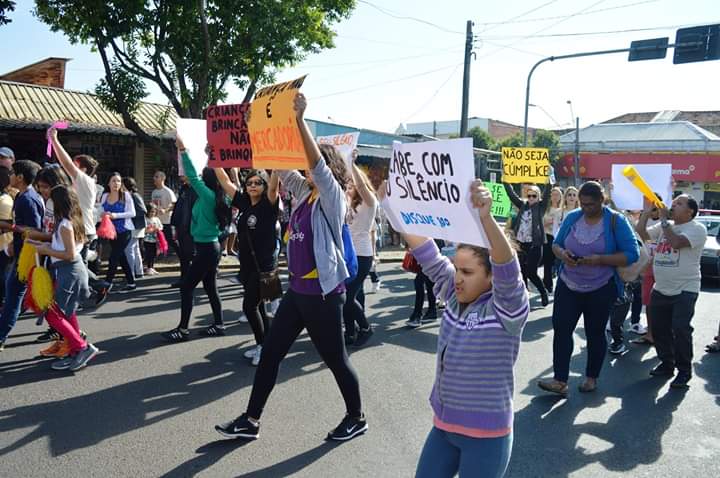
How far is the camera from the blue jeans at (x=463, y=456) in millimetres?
2383

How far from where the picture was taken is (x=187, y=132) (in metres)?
5.51

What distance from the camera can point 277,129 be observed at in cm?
393

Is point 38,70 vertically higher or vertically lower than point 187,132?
higher

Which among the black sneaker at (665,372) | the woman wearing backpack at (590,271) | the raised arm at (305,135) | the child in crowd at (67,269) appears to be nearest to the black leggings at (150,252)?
the child in crowd at (67,269)

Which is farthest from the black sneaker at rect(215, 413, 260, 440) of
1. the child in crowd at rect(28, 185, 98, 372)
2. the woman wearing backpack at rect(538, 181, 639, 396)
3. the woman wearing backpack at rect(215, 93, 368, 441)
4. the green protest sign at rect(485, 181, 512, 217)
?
the green protest sign at rect(485, 181, 512, 217)

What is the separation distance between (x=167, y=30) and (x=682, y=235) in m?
10.1

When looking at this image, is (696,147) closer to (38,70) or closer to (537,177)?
(537,177)

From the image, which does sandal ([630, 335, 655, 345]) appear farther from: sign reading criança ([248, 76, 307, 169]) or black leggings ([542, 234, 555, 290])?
sign reading criança ([248, 76, 307, 169])

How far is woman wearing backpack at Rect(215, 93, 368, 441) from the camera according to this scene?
3.97m

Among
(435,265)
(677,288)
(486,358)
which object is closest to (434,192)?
(435,265)

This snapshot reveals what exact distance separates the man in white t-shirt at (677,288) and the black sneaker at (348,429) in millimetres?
3175

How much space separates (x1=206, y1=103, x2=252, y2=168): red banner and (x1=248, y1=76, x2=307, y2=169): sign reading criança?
1.96ft

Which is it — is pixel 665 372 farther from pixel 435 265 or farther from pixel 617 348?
pixel 435 265

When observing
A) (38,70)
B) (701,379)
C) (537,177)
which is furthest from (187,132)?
(38,70)
